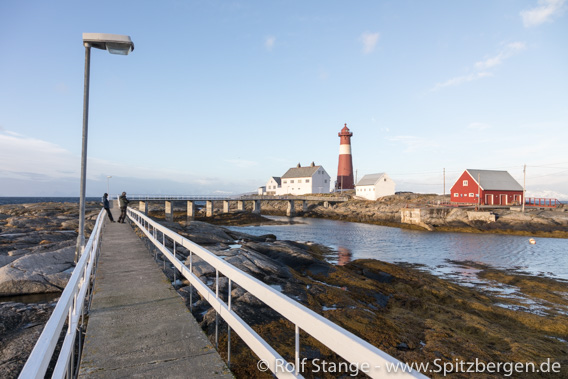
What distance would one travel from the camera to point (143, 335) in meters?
4.50

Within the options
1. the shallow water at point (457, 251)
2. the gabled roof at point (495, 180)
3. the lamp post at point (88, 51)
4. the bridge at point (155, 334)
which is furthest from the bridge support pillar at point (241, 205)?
the bridge at point (155, 334)

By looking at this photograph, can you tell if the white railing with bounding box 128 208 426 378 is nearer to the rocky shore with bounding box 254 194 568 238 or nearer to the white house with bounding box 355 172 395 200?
the rocky shore with bounding box 254 194 568 238

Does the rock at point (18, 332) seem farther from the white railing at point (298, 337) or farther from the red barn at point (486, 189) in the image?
the red barn at point (486, 189)

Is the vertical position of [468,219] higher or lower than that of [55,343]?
lower

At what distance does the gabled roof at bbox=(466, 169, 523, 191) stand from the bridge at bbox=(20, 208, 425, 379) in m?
62.4

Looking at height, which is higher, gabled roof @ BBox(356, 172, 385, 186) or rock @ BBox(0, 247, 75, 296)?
gabled roof @ BBox(356, 172, 385, 186)

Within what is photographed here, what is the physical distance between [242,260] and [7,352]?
7379mm

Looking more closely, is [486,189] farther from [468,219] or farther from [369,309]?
[369,309]

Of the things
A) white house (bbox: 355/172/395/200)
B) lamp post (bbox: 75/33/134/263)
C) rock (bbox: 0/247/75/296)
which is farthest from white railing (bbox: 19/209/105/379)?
white house (bbox: 355/172/395/200)

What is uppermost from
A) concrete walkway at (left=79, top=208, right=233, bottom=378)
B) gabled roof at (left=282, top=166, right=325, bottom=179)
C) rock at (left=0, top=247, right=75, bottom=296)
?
gabled roof at (left=282, top=166, right=325, bottom=179)

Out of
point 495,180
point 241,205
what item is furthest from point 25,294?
point 495,180

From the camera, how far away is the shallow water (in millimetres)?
21891

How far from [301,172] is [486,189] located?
4246 cm

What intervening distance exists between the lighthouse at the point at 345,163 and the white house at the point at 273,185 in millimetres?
16847
